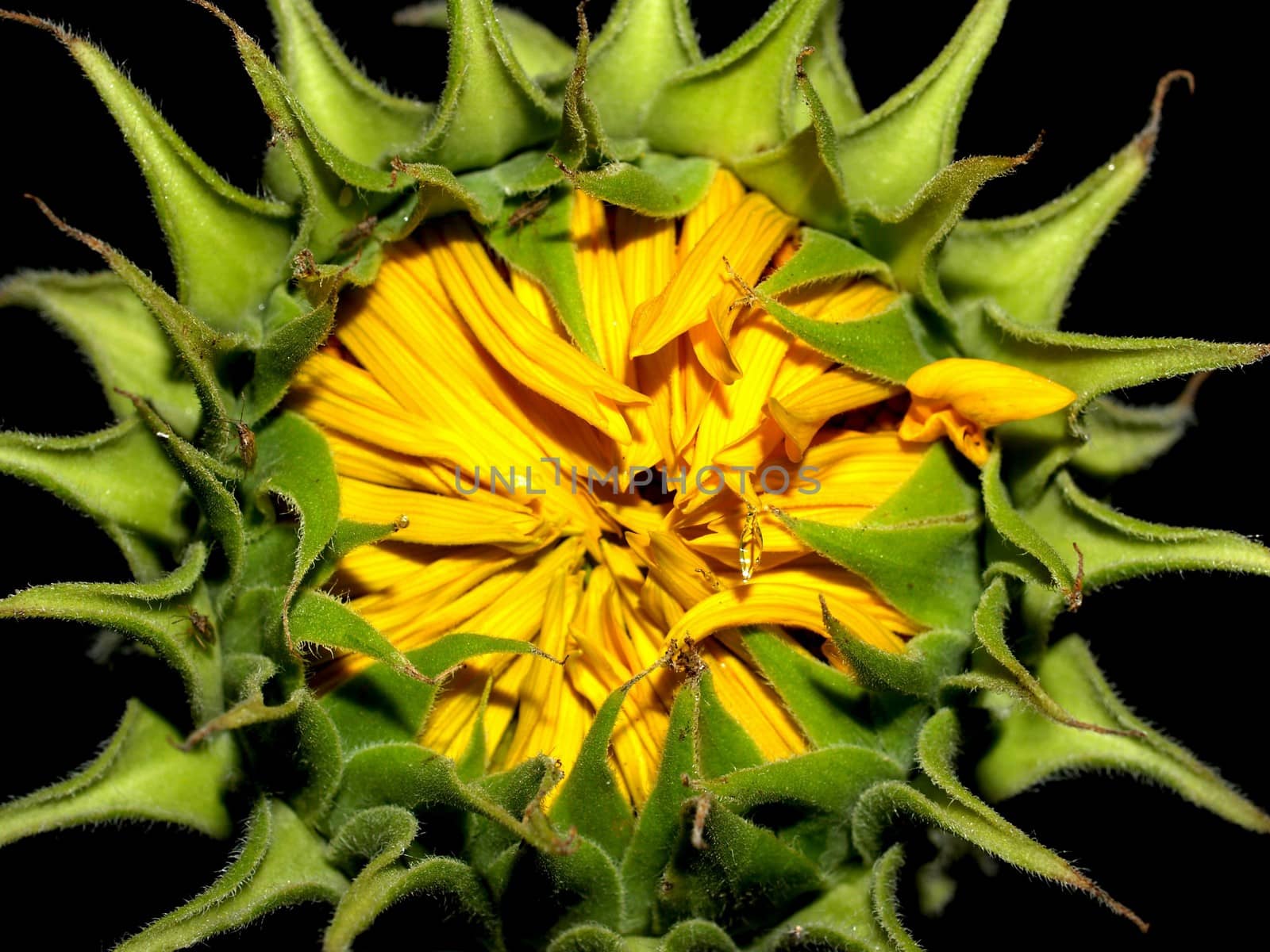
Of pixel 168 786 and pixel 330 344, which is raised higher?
pixel 330 344

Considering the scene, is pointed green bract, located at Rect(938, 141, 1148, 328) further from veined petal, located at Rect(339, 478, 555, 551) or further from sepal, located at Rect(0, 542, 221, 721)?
sepal, located at Rect(0, 542, 221, 721)

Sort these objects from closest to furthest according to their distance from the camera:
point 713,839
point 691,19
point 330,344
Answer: point 713,839, point 330,344, point 691,19

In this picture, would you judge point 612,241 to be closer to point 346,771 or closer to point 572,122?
point 572,122

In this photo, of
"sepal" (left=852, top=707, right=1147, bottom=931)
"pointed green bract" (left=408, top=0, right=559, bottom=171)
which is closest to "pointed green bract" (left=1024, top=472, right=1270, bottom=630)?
"sepal" (left=852, top=707, right=1147, bottom=931)

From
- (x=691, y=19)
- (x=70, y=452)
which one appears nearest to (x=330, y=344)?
(x=70, y=452)

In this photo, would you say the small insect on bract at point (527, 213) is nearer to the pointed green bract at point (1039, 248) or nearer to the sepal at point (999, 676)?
the pointed green bract at point (1039, 248)

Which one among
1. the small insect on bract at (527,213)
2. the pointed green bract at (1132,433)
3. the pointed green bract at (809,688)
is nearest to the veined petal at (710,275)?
the small insect on bract at (527,213)

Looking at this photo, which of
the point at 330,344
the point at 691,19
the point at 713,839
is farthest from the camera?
the point at 691,19

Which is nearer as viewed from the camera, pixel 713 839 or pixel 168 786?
pixel 713 839
